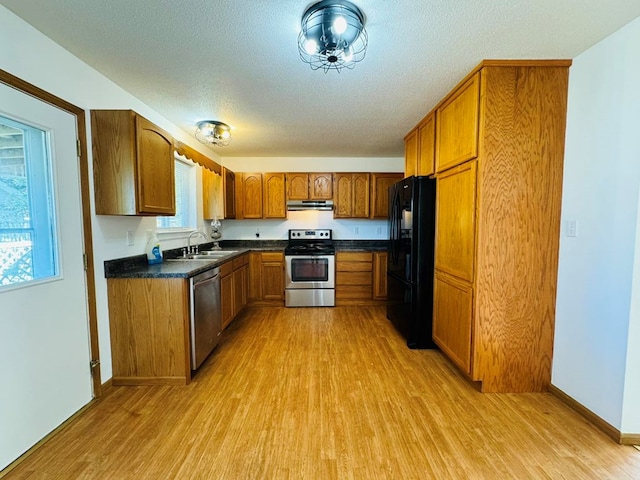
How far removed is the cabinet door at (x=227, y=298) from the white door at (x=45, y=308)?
1.21 metres

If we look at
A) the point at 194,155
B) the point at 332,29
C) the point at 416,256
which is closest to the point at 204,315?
the point at 194,155

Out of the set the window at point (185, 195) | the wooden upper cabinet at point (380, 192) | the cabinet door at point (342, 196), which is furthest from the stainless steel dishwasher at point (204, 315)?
the wooden upper cabinet at point (380, 192)

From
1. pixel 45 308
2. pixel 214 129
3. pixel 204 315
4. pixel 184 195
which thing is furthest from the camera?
pixel 184 195

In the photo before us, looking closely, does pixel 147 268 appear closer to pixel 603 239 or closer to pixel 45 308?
pixel 45 308

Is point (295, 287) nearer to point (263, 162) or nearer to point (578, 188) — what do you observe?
point (263, 162)

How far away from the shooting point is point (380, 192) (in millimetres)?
4465

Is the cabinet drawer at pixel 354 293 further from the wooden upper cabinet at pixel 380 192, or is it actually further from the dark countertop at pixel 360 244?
the wooden upper cabinet at pixel 380 192

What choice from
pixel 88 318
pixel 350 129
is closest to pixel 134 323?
pixel 88 318

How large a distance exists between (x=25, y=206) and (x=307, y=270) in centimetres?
306

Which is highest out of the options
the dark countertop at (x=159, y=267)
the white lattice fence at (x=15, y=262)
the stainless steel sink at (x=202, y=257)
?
the white lattice fence at (x=15, y=262)

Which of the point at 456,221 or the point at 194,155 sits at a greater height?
the point at 194,155

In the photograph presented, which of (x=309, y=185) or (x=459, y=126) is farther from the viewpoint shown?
(x=309, y=185)

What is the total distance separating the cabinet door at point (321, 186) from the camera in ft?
14.6

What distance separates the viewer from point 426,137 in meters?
2.83
